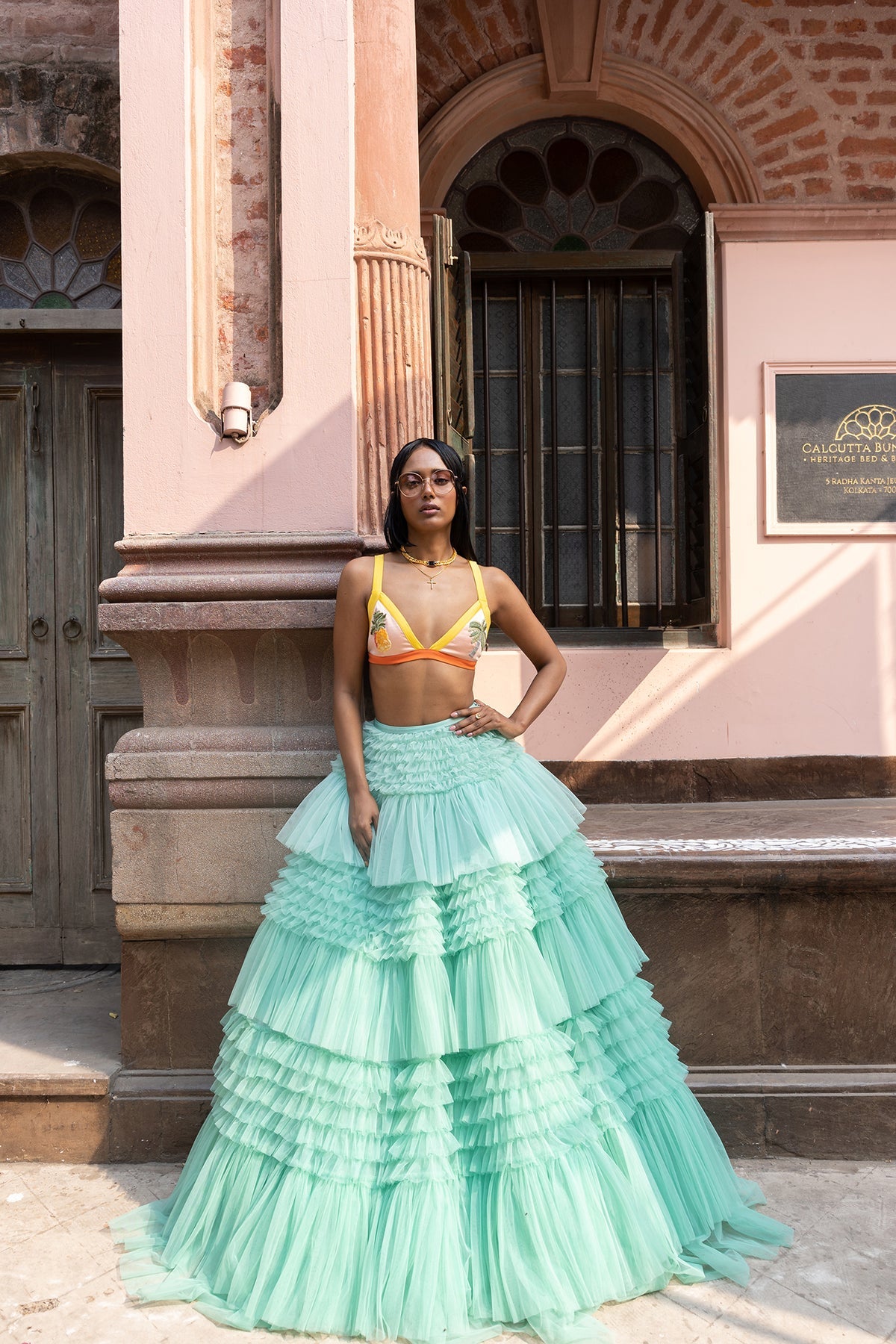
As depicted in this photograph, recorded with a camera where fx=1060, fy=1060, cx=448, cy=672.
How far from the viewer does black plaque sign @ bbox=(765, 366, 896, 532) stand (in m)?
5.93

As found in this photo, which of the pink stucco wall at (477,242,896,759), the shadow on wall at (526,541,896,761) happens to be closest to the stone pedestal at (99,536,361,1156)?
the pink stucco wall at (477,242,896,759)

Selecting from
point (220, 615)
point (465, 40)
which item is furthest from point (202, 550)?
point (465, 40)

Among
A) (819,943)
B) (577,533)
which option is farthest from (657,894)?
(577,533)

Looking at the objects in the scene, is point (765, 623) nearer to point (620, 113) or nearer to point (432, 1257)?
point (620, 113)

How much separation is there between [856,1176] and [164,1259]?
2060 millimetres

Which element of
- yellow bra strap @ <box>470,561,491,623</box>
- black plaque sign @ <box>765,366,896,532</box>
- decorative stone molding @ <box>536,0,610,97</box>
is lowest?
yellow bra strap @ <box>470,561,491,623</box>

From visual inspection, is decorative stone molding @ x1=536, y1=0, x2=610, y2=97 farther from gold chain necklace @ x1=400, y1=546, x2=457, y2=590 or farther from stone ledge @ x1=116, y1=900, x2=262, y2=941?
stone ledge @ x1=116, y1=900, x2=262, y2=941

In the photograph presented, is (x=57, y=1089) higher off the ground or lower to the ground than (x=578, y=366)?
lower

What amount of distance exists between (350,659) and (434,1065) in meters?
1.13

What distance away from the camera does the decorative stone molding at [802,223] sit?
5.87m

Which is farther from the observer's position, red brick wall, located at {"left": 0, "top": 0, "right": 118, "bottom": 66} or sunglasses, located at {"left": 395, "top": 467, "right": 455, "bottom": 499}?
red brick wall, located at {"left": 0, "top": 0, "right": 118, "bottom": 66}

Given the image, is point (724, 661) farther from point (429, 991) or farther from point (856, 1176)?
point (429, 991)

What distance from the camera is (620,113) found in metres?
6.09

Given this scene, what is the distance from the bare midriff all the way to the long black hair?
37cm
